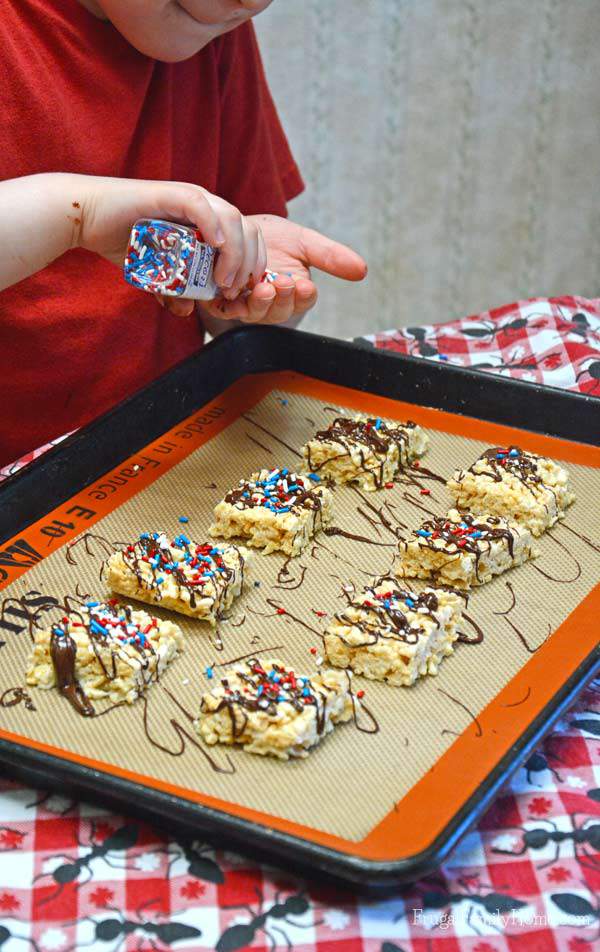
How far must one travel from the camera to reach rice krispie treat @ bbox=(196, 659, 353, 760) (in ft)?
3.57

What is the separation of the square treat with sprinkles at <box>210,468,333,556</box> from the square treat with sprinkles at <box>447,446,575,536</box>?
0.59 ft

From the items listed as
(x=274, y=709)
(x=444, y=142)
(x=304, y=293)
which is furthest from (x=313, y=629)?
(x=444, y=142)

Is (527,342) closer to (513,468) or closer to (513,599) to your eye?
(513,468)

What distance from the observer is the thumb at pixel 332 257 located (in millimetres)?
1665

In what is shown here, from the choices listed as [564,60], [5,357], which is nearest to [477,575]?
[5,357]

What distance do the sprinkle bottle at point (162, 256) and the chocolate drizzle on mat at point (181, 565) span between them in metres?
0.30

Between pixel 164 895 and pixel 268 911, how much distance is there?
0.28ft

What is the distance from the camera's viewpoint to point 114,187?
4.55 feet

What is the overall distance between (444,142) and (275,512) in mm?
1869

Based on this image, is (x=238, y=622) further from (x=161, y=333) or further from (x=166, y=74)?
(x=166, y=74)

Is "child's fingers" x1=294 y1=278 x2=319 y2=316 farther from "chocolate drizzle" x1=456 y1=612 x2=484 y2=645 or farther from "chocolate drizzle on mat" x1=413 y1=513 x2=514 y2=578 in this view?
"chocolate drizzle" x1=456 y1=612 x2=484 y2=645

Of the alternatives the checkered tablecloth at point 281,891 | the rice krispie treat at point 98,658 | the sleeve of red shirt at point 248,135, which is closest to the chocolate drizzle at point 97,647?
the rice krispie treat at point 98,658

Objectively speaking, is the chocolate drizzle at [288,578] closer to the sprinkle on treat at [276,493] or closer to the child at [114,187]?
the sprinkle on treat at [276,493]

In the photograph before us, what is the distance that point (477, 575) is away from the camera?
1365 millimetres
